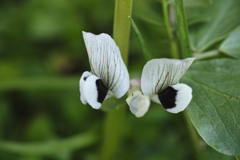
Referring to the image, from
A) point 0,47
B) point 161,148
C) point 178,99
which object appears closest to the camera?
point 178,99

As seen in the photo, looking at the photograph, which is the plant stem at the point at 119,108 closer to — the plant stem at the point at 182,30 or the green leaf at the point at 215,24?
the plant stem at the point at 182,30

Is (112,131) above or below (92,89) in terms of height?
below

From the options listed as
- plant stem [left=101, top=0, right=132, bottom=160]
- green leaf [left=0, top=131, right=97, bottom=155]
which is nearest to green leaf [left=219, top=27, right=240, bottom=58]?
plant stem [left=101, top=0, right=132, bottom=160]

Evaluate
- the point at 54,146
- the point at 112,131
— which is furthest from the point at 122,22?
the point at 54,146

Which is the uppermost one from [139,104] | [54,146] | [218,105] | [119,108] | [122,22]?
[122,22]

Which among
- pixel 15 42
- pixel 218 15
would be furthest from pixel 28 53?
pixel 218 15

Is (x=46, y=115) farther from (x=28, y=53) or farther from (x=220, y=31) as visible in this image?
(x=220, y=31)

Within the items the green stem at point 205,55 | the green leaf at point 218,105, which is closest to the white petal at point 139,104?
the green leaf at point 218,105

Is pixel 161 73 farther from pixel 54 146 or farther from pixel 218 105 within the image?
pixel 54 146
